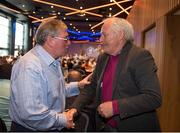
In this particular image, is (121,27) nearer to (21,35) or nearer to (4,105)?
(4,105)

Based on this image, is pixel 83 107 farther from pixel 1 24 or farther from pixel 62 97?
pixel 1 24

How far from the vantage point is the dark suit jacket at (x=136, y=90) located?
7.59 ft

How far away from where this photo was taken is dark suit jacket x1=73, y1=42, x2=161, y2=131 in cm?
231

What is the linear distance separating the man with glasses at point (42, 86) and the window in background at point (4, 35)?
17.2 metres

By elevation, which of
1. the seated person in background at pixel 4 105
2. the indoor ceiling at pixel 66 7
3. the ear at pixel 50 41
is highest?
the indoor ceiling at pixel 66 7

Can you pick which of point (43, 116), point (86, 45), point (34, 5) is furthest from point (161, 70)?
point (86, 45)

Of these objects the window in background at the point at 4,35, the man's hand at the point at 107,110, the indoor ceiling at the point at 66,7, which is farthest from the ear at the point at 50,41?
the window in background at the point at 4,35

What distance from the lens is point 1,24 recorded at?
62.8 ft

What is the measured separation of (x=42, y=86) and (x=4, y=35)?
1856cm

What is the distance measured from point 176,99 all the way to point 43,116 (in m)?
2.76

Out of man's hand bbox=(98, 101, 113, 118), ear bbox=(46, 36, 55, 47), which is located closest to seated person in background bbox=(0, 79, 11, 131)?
ear bbox=(46, 36, 55, 47)

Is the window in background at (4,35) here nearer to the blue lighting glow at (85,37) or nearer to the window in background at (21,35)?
the window in background at (21,35)

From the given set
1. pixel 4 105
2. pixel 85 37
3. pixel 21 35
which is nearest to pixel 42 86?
pixel 4 105

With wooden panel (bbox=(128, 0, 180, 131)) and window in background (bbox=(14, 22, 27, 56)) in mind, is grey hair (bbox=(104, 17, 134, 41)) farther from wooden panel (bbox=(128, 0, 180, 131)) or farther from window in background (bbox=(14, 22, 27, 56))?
window in background (bbox=(14, 22, 27, 56))
